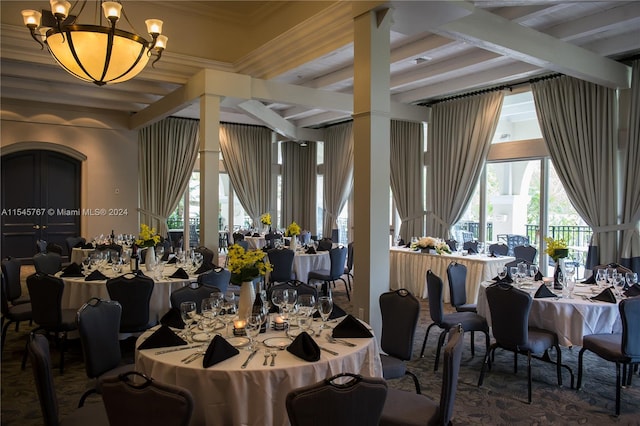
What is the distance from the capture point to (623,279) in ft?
15.9

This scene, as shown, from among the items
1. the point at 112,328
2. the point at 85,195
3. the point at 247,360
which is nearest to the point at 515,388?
the point at 247,360

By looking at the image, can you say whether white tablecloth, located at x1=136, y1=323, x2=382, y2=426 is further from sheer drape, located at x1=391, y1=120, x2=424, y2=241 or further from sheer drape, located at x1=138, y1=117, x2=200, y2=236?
sheer drape, located at x1=138, y1=117, x2=200, y2=236

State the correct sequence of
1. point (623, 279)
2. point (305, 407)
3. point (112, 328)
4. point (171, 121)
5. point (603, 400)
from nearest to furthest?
point (305, 407) → point (112, 328) → point (603, 400) → point (623, 279) → point (171, 121)

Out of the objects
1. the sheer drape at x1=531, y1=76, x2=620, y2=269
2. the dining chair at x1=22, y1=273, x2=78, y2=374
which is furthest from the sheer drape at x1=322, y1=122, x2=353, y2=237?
the dining chair at x1=22, y1=273, x2=78, y2=374

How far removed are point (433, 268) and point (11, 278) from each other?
6.16 m

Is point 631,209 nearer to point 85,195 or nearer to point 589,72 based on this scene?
point 589,72

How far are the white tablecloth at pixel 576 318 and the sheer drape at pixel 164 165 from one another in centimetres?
1091

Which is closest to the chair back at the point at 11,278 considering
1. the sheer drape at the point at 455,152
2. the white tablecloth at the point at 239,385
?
the white tablecloth at the point at 239,385

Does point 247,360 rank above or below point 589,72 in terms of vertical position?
below

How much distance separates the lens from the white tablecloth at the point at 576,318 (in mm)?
4375

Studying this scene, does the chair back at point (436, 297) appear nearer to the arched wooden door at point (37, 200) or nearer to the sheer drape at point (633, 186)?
the sheer drape at point (633, 186)

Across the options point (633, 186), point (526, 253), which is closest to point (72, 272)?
point (526, 253)

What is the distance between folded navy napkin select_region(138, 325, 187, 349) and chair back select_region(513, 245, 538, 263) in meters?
6.19

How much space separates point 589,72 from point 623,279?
3.43 meters
